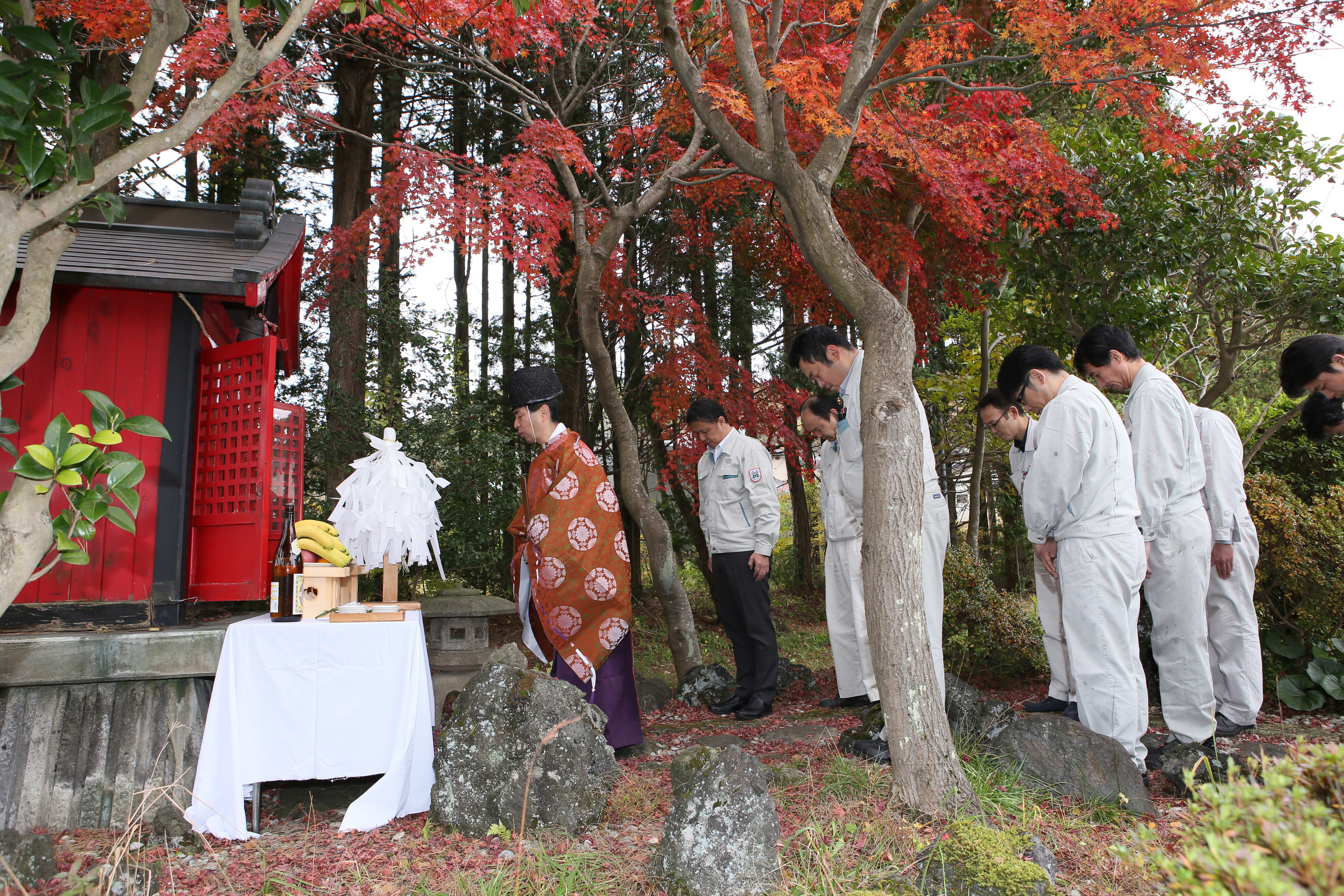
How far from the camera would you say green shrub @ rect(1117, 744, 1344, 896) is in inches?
50.2

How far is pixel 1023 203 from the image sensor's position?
612 centimetres

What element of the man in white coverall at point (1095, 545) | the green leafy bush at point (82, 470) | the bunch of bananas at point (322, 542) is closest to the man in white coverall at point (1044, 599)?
the man in white coverall at point (1095, 545)

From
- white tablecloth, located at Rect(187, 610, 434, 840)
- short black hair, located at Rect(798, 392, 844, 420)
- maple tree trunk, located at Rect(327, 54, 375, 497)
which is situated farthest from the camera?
maple tree trunk, located at Rect(327, 54, 375, 497)

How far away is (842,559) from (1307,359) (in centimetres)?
265

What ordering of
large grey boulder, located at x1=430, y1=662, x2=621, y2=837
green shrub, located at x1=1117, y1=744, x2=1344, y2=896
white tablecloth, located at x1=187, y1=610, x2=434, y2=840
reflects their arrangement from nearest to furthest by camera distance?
green shrub, located at x1=1117, y1=744, x2=1344, y2=896
large grey boulder, located at x1=430, y1=662, x2=621, y2=837
white tablecloth, located at x1=187, y1=610, x2=434, y2=840

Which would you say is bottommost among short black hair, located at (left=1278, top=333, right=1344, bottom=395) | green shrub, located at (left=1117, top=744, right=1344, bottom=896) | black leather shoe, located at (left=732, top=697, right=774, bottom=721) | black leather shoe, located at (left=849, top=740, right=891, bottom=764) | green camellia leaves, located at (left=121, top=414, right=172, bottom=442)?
black leather shoe, located at (left=732, top=697, right=774, bottom=721)

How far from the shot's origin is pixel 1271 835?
137 centimetres

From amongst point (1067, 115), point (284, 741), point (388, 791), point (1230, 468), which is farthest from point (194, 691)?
point (1067, 115)

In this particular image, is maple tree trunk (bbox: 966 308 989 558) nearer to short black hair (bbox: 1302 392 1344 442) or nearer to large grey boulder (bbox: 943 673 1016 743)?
short black hair (bbox: 1302 392 1344 442)

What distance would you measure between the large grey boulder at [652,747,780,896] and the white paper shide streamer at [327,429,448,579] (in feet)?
5.72

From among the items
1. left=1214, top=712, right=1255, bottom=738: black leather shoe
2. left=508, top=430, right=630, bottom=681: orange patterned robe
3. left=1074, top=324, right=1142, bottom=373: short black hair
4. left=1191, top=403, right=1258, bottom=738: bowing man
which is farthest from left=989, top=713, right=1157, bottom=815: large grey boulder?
left=508, top=430, right=630, bottom=681: orange patterned robe

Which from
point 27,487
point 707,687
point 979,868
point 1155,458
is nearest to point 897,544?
point 979,868

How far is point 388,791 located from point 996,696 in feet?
12.7

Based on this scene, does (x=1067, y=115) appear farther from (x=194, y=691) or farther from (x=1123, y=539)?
(x=194, y=691)
